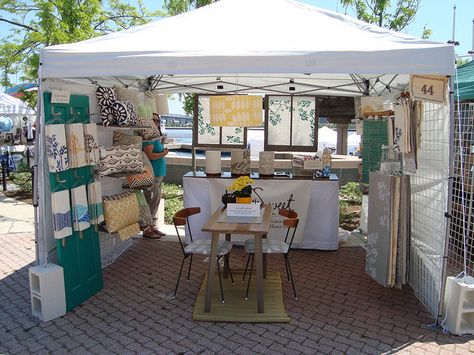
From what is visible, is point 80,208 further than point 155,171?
No

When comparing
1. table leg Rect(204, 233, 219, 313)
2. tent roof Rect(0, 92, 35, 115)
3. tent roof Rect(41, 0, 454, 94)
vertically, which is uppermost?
tent roof Rect(0, 92, 35, 115)

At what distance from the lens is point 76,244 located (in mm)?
3982

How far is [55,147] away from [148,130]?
6.13ft

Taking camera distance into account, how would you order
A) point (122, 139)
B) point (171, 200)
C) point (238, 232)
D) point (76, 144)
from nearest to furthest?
point (238, 232) → point (76, 144) → point (122, 139) → point (171, 200)

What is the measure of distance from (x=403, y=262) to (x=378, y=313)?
1.71 feet

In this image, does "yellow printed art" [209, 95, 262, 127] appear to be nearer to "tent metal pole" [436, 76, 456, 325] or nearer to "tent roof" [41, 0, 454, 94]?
"tent roof" [41, 0, 454, 94]

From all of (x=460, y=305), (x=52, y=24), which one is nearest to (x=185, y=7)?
(x=52, y=24)

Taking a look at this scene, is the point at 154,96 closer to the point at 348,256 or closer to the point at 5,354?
the point at 348,256

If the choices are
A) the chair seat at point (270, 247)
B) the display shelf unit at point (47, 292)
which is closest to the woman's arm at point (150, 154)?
the chair seat at point (270, 247)

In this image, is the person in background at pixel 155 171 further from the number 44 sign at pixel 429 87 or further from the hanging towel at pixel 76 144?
the number 44 sign at pixel 429 87

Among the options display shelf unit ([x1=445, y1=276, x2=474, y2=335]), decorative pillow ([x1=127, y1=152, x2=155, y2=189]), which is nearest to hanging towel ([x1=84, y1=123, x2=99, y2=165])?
decorative pillow ([x1=127, y1=152, x2=155, y2=189])

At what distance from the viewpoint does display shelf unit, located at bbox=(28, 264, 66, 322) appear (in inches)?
142

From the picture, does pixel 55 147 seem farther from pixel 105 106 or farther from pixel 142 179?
pixel 142 179

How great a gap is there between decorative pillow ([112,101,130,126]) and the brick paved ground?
1.72 m
